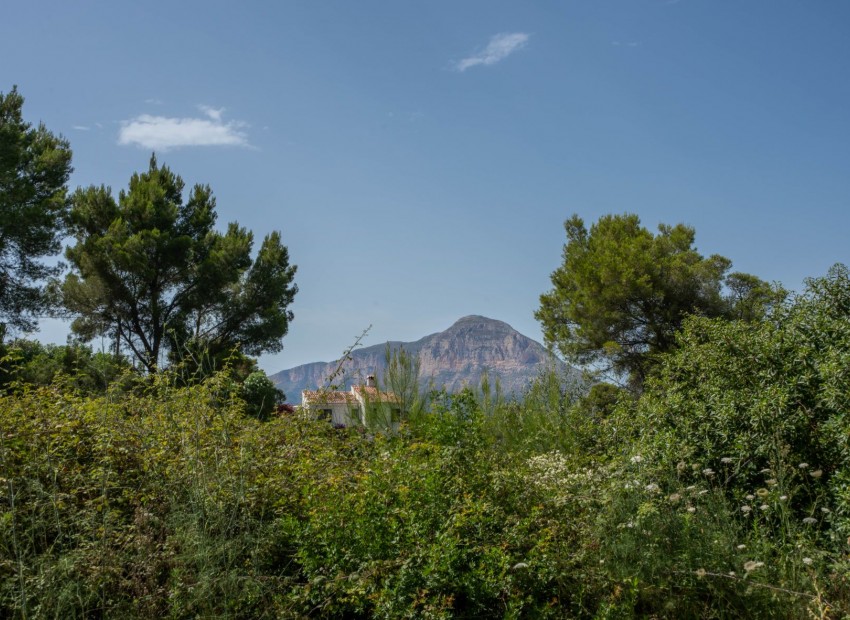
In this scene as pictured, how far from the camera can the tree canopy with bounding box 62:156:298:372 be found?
20516 millimetres

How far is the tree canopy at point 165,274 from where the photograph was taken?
2052cm

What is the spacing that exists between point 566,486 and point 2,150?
18.1m

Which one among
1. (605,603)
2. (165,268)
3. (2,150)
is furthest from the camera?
(165,268)

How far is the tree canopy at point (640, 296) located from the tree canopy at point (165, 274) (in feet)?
33.9

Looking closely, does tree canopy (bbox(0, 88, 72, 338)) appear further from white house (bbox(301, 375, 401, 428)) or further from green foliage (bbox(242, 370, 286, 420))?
white house (bbox(301, 375, 401, 428))

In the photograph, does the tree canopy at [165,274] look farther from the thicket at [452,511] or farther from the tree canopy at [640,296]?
the thicket at [452,511]

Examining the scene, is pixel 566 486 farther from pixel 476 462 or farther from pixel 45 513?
pixel 45 513

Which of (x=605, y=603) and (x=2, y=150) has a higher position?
(x=2, y=150)

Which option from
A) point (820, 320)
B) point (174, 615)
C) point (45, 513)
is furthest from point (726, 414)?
point (45, 513)

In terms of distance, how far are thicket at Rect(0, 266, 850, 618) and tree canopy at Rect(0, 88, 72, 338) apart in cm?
1492

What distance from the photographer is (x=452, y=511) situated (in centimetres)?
338

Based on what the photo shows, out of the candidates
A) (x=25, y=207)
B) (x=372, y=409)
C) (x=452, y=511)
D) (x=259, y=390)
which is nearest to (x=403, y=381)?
(x=372, y=409)

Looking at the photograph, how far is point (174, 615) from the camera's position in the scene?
2.93 meters

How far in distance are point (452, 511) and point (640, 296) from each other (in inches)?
581
